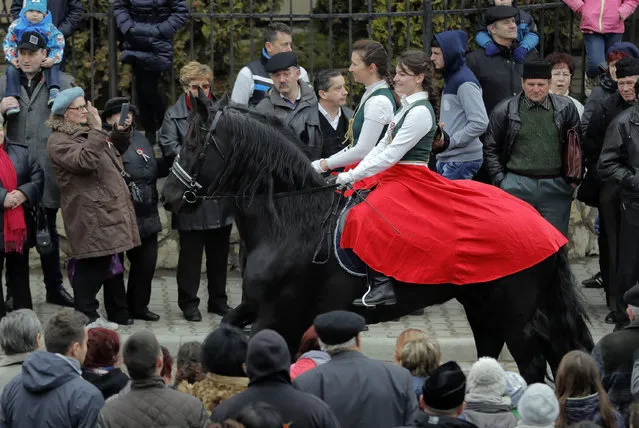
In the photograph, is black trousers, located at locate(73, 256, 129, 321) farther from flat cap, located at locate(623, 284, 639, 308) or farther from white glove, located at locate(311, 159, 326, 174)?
flat cap, located at locate(623, 284, 639, 308)

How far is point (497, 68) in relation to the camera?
541 inches

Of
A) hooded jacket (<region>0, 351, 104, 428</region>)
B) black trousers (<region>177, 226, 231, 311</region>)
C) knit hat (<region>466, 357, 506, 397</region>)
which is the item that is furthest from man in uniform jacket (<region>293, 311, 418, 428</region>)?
black trousers (<region>177, 226, 231, 311</region>)

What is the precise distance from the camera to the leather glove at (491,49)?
1374cm

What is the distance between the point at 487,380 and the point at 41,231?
6.14 m

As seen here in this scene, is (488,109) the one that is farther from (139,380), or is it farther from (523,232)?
(139,380)

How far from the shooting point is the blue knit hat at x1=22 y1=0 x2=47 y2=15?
13172 millimetres

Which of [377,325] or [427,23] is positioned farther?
[427,23]

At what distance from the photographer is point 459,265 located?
9.81 meters

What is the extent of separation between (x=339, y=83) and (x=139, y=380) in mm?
5722

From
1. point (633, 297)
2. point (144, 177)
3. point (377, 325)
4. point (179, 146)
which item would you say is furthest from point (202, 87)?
point (633, 297)

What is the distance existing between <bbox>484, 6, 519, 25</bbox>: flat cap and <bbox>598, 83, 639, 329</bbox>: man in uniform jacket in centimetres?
172

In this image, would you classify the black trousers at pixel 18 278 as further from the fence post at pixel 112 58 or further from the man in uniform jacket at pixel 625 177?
the man in uniform jacket at pixel 625 177

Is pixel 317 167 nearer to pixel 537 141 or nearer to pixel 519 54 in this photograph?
pixel 537 141

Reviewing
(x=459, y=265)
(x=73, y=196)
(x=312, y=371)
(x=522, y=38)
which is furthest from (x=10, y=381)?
(x=522, y=38)
